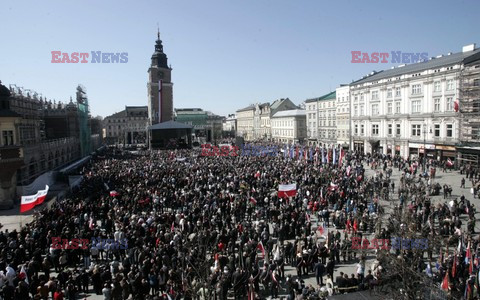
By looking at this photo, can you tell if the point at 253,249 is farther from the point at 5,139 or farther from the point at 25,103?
the point at 25,103

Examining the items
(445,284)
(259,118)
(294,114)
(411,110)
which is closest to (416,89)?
(411,110)

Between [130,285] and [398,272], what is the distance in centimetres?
756

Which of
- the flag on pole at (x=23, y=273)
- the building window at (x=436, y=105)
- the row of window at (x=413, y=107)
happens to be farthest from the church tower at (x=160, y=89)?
the flag on pole at (x=23, y=273)

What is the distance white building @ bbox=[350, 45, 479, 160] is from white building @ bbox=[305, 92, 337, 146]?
319 inches

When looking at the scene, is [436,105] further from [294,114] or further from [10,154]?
[294,114]

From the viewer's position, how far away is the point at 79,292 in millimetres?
11188

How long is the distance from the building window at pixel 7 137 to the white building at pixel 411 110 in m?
38.9

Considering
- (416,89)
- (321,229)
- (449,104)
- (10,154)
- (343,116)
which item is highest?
(416,89)

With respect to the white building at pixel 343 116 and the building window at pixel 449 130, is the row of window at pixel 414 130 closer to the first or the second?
the building window at pixel 449 130

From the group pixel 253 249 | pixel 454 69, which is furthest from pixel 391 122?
pixel 253 249

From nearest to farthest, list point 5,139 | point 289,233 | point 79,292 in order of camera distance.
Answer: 1. point 79,292
2. point 289,233
3. point 5,139

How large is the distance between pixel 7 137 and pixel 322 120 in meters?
54.1

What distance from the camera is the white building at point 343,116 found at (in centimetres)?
5666

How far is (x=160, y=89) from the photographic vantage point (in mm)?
97375
